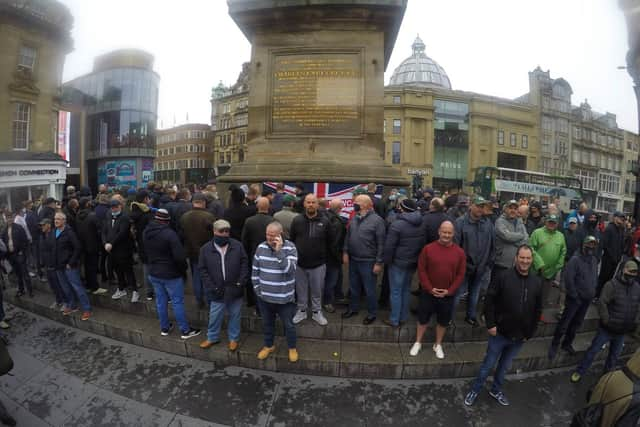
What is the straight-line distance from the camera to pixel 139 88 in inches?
99.8

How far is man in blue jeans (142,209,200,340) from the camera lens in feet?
13.0

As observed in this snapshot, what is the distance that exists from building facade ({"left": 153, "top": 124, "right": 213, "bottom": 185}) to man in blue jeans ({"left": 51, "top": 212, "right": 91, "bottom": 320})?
5236cm

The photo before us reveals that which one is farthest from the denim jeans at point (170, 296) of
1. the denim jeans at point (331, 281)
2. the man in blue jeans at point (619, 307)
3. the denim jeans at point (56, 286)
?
the man in blue jeans at point (619, 307)

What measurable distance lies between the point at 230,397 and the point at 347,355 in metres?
1.49

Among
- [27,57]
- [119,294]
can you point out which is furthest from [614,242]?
[119,294]

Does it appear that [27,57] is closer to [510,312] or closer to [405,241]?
[405,241]

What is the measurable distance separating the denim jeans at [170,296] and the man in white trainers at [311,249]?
1654mm

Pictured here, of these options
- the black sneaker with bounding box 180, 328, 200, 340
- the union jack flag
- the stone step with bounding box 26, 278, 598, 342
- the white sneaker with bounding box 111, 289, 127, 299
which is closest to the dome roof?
the union jack flag

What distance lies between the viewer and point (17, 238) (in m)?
5.88

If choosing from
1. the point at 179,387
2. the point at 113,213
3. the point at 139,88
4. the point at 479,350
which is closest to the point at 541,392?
the point at 479,350

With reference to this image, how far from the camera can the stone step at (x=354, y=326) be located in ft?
13.5

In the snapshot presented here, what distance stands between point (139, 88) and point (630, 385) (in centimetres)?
468

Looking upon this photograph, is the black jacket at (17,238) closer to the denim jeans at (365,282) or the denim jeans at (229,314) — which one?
the denim jeans at (229,314)

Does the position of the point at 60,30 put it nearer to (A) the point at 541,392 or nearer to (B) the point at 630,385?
(B) the point at 630,385
